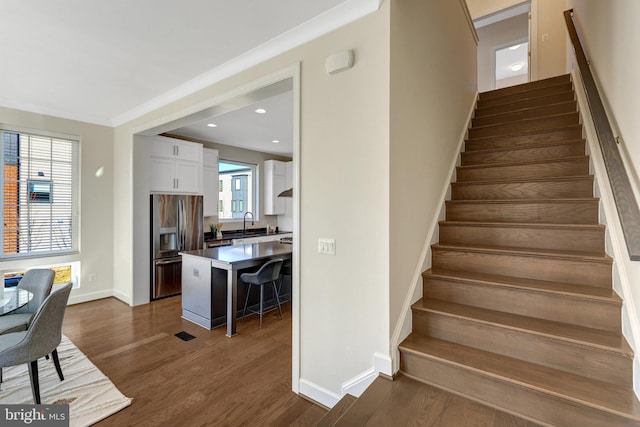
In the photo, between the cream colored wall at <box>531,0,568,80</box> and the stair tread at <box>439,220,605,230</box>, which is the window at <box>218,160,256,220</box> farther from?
the cream colored wall at <box>531,0,568,80</box>

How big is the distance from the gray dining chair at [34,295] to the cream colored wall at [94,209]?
68.0 inches

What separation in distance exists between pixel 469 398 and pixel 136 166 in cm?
474

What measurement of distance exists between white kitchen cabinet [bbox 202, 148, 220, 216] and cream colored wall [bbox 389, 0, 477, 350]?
4428mm

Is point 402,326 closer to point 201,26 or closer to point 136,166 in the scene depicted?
point 201,26

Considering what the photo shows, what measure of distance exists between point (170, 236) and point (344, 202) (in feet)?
12.3

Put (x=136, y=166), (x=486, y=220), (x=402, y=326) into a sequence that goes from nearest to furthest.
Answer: (x=402, y=326) → (x=486, y=220) → (x=136, y=166)

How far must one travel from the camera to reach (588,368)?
64.3 inches

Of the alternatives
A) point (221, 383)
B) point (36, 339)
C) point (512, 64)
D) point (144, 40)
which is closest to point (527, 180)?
point (221, 383)

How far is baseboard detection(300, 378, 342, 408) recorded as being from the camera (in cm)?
219

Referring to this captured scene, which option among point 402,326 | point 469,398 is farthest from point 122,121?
point 469,398

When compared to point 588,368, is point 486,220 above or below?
above

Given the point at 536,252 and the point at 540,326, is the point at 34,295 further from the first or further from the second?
the point at 536,252

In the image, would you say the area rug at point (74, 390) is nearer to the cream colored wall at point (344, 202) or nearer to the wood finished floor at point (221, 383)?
the wood finished floor at point (221, 383)

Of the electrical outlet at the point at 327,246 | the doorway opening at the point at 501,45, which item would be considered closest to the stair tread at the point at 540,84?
the doorway opening at the point at 501,45
